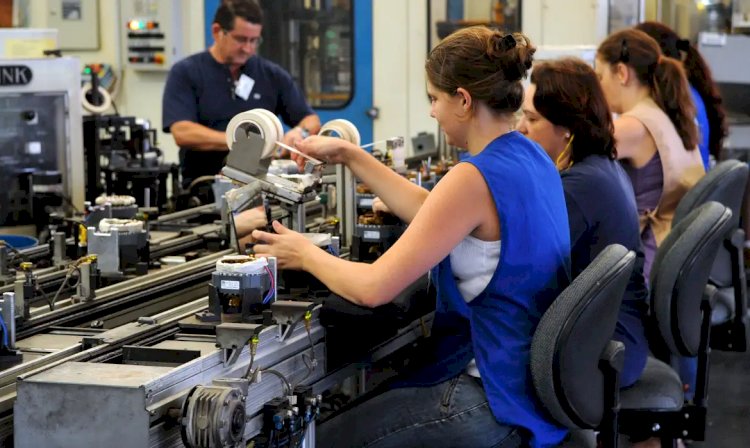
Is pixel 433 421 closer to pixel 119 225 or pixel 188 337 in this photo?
pixel 188 337

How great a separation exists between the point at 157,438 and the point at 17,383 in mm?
220

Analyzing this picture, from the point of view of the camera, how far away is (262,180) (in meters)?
2.19

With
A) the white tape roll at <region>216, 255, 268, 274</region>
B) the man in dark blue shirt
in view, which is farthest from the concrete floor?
the white tape roll at <region>216, 255, 268, 274</region>

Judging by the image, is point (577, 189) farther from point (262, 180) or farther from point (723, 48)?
point (723, 48)

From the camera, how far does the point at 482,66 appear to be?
6.66ft

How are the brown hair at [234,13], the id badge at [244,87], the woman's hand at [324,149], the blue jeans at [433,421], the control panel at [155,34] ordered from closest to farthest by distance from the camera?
the blue jeans at [433,421] → the woman's hand at [324,149] → the brown hair at [234,13] → the id badge at [244,87] → the control panel at [155,34]

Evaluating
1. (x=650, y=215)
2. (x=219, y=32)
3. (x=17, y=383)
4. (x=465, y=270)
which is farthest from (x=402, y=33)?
(x=17, y=383)

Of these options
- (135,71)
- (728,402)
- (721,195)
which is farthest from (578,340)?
(135,71)

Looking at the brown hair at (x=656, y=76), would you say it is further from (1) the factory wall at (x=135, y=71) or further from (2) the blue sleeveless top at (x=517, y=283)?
(1) the factory wall at (x=135, y=71)

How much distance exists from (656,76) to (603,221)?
120 cm

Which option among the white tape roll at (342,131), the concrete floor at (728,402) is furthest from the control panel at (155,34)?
the white tape roll at (342,131)

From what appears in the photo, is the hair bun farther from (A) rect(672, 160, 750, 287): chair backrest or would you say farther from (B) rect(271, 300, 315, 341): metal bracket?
(A) rect(672, 160, 750, 287): chair backrest

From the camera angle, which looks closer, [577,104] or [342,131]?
[577,104]

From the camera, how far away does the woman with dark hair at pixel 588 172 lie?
247 cm
